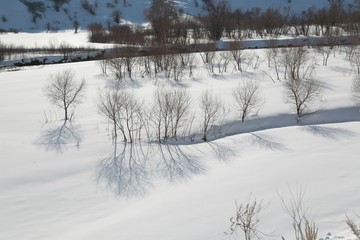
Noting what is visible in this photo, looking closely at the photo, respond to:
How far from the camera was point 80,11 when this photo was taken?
76250 mm

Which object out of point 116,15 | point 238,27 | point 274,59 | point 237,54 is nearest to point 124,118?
point 274,59

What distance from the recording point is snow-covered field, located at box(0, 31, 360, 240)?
11.1 m

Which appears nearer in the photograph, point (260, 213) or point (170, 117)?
point (260, 213)

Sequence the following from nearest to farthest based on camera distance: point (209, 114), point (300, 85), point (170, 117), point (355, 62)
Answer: point (170, 117) → point (209, 114) → point (300, 85) → point (355, 62)

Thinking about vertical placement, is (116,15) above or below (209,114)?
above

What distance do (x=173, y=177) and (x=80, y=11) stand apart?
6901 centimetres

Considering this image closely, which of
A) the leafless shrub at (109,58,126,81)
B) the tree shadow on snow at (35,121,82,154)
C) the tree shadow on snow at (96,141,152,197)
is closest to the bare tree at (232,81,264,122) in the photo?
the tree shadow on snow at (96,141,152,197)

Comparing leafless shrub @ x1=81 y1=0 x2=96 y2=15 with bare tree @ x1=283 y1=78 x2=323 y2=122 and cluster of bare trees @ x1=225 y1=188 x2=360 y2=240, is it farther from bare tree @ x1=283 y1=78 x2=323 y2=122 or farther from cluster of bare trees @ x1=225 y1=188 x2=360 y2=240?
cluster of bare trees @ x1=225 y1=188 x2=360 y2=240

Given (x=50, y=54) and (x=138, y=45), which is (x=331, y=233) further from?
(x=50, y=54)

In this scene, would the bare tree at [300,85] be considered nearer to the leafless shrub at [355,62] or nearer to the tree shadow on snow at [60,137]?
the leafless shrub at [355,62]

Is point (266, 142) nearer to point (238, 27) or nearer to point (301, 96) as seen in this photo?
point (301, 96)

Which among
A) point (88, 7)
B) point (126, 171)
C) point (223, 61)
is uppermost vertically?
point (88, 7)

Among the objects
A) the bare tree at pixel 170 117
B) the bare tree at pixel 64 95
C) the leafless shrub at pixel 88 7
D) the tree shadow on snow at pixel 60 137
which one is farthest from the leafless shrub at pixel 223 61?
the leafless shrub at pixel 88 7

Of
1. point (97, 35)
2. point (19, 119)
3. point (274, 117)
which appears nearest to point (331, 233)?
point (274, 117)
